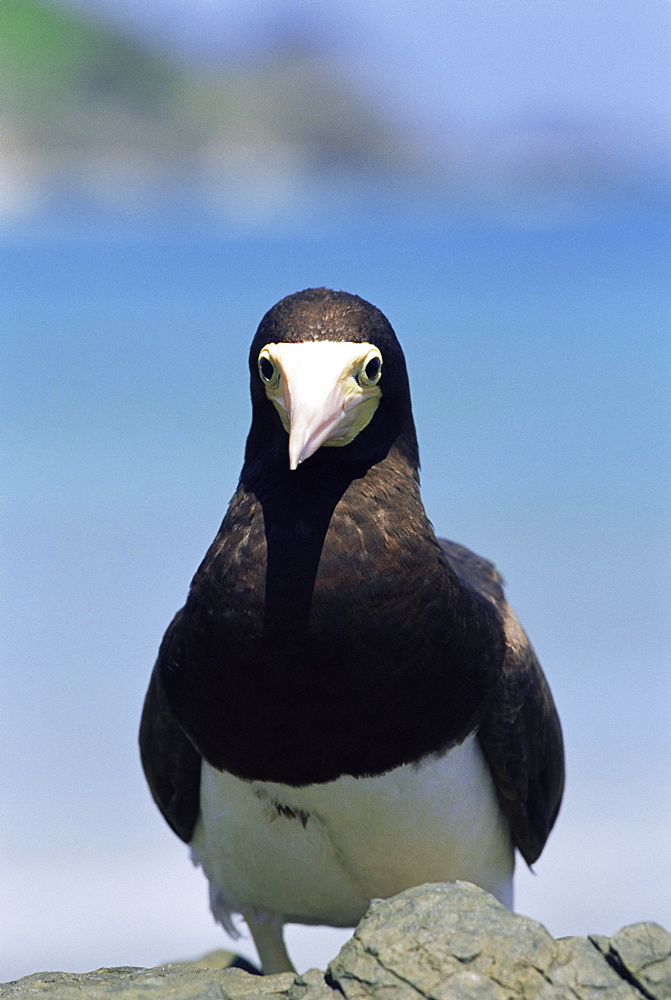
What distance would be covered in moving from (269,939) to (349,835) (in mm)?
1119

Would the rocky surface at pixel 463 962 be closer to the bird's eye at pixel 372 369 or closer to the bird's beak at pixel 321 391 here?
the bird's beak at pixel 321 391

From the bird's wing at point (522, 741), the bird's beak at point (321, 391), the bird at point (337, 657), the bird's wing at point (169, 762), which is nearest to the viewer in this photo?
the bird's beak at point (321, 391)

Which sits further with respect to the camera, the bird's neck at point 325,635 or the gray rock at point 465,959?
the bird's neck at point 325,635

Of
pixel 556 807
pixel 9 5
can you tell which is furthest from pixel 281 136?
pixel 556 807

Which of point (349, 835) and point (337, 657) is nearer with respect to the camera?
point (337, 657)

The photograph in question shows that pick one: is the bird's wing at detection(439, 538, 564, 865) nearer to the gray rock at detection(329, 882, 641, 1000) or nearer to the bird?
the bird

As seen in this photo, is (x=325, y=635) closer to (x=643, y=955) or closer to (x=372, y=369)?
(x=372, y=369)

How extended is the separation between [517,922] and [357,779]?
132cm

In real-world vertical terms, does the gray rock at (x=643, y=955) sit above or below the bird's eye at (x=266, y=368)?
below

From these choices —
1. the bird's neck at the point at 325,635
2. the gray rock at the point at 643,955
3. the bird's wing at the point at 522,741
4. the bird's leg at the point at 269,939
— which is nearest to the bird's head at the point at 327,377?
the bird's neck at the point at 325,635

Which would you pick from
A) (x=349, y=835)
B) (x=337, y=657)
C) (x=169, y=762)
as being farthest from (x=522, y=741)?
(x=169, y=762)

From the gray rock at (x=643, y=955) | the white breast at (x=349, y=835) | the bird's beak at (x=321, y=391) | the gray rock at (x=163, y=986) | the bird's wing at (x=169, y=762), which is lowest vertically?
the gray rock at (x=643, y=955)

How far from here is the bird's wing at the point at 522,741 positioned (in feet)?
18.0

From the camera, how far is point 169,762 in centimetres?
580
